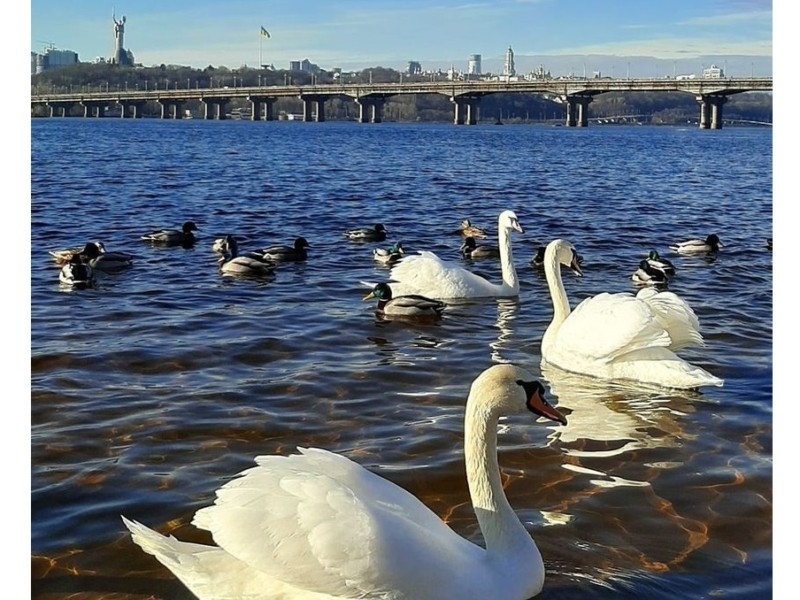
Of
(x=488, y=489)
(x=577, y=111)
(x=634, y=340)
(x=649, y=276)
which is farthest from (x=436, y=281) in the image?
(x=577, y=111)

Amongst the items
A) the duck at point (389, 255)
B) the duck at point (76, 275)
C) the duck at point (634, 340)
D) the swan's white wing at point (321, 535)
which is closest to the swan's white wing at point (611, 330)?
the duck at point (634, 340)

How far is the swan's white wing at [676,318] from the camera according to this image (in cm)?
922

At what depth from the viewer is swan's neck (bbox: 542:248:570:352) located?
10.4 metres

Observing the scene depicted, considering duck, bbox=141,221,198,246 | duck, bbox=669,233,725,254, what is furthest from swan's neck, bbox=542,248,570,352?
duck, bbox=141,221,198,246

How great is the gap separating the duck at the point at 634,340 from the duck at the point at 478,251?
8231 millimetres

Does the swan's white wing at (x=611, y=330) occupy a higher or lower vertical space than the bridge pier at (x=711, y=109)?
lower

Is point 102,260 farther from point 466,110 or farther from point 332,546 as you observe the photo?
point 466,110

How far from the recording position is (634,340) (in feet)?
29.5

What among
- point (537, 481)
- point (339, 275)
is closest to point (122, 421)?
point (537, 481)

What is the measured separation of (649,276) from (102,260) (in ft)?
25.9

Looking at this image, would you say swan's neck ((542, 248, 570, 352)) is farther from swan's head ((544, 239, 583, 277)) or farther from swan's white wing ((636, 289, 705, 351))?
swan's white wing ((636, 289, 705, 351))

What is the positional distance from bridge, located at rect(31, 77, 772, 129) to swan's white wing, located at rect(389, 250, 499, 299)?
87945 millimetres

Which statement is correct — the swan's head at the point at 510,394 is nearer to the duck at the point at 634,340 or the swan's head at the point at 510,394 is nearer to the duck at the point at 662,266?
the duck at the point at 634,340
